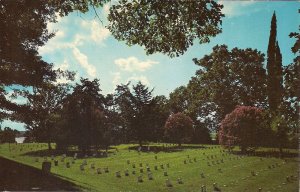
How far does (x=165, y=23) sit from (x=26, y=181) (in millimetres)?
14700

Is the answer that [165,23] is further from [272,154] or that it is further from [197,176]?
[272,154]

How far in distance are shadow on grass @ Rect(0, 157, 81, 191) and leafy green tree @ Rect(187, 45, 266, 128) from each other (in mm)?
30193

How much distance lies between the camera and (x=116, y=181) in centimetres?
2370

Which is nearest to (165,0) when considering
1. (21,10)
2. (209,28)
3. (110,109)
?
(209,28)

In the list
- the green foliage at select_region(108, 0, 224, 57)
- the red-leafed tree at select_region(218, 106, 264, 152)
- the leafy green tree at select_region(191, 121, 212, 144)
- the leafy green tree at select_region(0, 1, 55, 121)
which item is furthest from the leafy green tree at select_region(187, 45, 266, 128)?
the green foliage at select_region(108, 0, 224, 57)

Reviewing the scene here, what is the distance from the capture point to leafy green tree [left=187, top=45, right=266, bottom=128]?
157 feet

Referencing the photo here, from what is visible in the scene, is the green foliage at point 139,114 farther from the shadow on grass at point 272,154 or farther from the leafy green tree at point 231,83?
the shadow on grass at point 272,154

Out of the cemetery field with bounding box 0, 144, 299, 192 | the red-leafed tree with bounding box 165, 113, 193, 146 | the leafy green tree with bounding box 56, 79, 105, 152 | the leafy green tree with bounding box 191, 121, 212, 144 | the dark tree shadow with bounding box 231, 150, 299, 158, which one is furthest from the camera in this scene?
the leafy green tree with bounding box 191, 121, 212, 144

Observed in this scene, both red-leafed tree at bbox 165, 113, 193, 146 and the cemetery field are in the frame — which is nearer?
the cemetery field

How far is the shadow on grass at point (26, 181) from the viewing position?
17.7m

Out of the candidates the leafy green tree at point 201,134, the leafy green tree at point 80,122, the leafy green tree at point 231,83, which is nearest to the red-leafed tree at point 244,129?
the leafy green tree at point 231,83

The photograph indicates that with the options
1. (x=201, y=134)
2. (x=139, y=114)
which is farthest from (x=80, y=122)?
(x=201, y=134)

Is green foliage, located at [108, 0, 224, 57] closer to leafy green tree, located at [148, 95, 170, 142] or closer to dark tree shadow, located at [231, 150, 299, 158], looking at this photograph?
dark tree shadow, located at [231, 150, 299, 158]

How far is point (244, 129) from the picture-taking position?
38406 mm
